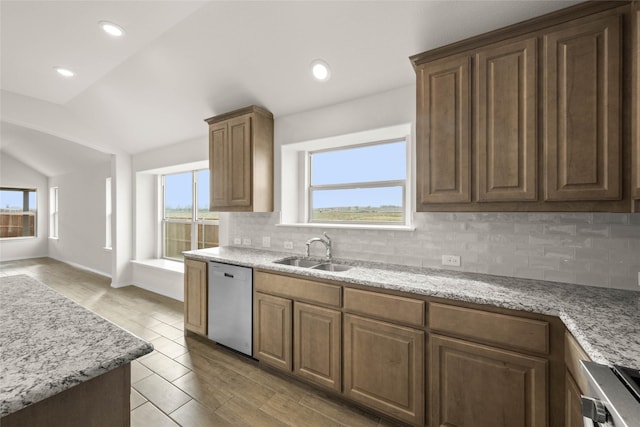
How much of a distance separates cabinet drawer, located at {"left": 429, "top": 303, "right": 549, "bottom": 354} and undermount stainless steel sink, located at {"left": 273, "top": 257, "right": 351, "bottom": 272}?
3.28 feet

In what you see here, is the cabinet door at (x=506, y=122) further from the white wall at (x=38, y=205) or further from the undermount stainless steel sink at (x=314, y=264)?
the white wall at (x=38, y=205)

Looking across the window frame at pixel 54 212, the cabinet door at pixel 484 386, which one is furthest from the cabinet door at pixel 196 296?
the window frame at pixel 54 212

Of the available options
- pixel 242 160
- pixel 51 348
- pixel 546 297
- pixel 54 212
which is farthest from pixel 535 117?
pixel 54 212

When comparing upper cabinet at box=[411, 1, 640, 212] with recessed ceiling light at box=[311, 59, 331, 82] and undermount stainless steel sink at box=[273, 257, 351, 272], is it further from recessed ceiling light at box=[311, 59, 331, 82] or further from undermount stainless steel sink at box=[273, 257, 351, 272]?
undermount stainless steel sink at box=[273, 257, 351, 272]

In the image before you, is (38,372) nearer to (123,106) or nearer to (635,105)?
(635,105)

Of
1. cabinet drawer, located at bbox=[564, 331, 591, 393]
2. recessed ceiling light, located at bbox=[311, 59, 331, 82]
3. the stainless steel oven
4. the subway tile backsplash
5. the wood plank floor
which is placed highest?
recessed ceiling light, located at bbox=[311, 59, 331, 82]

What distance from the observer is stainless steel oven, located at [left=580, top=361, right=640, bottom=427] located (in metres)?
0.74

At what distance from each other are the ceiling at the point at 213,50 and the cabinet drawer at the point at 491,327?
1.79 m

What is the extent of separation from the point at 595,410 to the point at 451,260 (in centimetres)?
143

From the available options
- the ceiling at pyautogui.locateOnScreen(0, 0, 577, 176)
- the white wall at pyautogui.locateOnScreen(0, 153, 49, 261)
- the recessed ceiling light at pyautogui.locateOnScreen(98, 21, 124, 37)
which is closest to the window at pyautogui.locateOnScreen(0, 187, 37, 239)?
the white wall at pyautogui.locateOnScreen(0, 153, 49, 261)

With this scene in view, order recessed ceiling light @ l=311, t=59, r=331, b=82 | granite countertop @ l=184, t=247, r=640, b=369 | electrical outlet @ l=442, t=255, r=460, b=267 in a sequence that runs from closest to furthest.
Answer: granite countertop @ l=184, t=247, r=640, b=369
electrical outlet @ l=442, t=255, r=460, b=267
recessed ceiling light @ l=311, t=59, r=331, b=82

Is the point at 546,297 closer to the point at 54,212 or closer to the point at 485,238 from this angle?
the point at 485,238

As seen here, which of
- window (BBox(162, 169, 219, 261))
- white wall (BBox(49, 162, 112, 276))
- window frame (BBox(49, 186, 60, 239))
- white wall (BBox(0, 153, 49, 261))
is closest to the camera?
window (BBox(162, 169, 219, 261))

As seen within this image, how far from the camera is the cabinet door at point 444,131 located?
1864 millimetres
